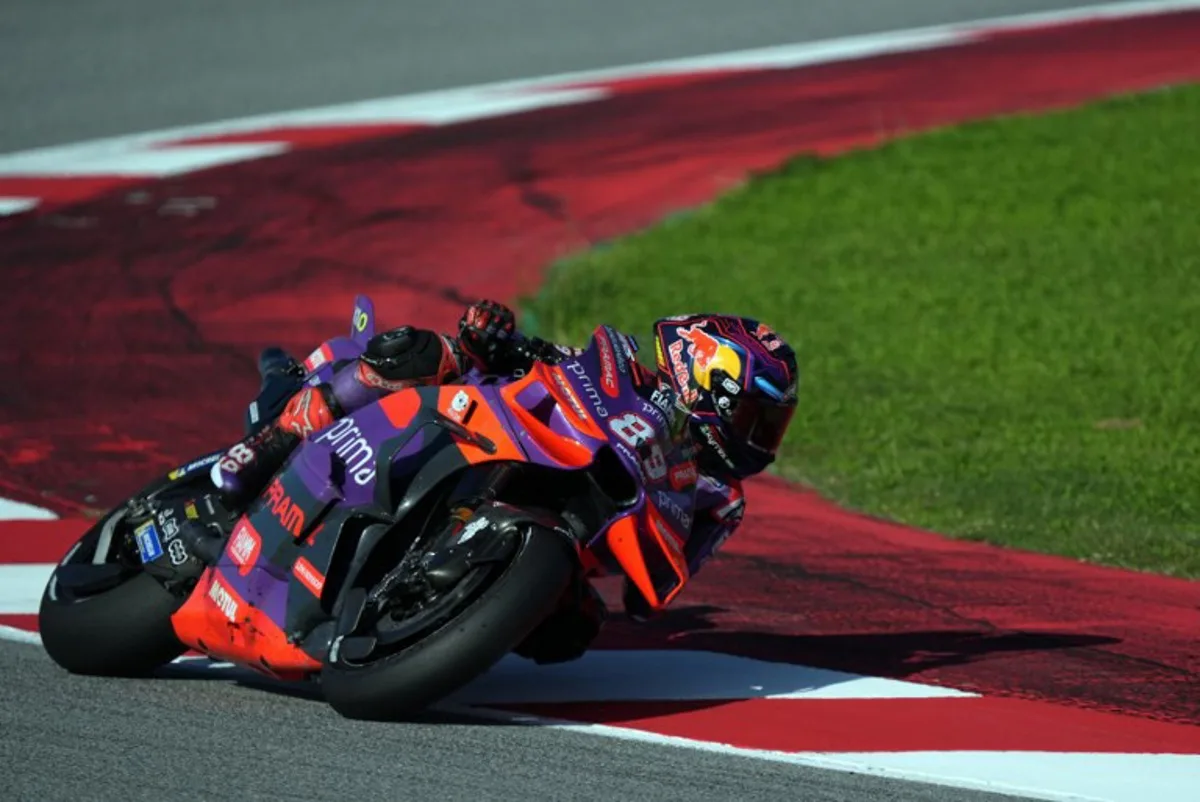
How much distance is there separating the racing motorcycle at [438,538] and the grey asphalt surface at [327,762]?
174mm

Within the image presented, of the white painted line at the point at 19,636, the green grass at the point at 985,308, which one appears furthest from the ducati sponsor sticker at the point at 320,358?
the green grass at the point at 985,308

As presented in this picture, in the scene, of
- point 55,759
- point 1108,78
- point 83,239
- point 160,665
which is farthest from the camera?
point 1108,78

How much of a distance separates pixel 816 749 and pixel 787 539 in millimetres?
3293

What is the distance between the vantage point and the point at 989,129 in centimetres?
1753

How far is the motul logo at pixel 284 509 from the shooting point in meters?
6.17

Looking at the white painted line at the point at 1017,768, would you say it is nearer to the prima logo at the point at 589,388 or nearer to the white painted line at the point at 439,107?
the prima logo at the point at 589,388

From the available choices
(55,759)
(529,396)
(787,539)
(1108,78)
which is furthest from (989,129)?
(55,759)

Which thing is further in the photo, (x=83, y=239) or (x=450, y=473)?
(x=83, y=239)

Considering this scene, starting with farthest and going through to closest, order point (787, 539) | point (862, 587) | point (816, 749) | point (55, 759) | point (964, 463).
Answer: point (964, 463)
point (787, 539)
point (862, 587)
point (816, 749)
point (55, 759)

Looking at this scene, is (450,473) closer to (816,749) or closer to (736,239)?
(816,749)

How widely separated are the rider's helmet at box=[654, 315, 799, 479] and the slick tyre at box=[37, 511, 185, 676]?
167 cm

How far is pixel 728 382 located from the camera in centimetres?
614

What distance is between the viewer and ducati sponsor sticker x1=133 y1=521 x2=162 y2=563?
656 centimetres

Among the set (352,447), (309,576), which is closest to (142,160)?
(352,447)
